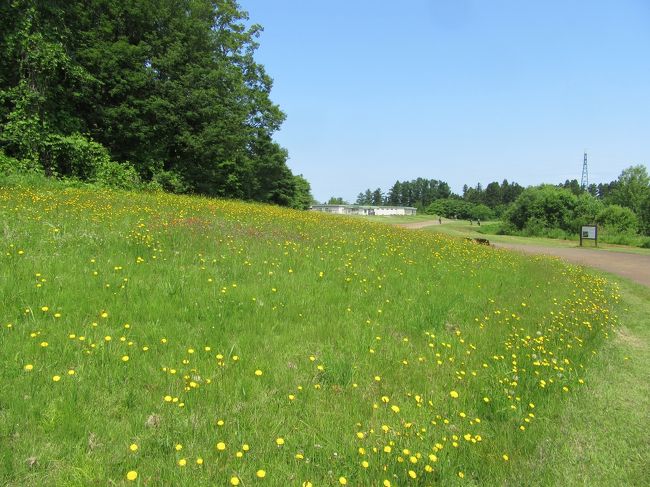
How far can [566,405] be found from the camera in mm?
4367

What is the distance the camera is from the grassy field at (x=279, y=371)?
2.93 m

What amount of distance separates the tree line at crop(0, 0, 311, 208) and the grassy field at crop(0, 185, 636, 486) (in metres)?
14.2

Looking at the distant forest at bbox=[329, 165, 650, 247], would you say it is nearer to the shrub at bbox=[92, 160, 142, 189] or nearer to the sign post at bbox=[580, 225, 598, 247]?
the sign post at bbox=[580, 225, 598, 247]

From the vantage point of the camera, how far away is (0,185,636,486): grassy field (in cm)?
293

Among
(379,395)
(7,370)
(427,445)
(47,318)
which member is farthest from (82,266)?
(427,445)

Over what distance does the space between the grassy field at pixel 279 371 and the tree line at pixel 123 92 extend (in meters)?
14.2

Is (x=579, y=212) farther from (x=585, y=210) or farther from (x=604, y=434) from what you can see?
(x=604, y=434)

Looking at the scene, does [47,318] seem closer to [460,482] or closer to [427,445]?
[427,445]

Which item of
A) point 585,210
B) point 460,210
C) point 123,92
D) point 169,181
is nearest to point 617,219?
point 585,210

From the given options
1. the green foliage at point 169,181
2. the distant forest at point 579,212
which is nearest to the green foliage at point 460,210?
the distant forest at point 579,212

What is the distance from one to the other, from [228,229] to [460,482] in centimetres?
823

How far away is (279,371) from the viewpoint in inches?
161

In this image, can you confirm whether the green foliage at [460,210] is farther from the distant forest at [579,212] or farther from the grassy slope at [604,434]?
the grassy slope at [604,434]

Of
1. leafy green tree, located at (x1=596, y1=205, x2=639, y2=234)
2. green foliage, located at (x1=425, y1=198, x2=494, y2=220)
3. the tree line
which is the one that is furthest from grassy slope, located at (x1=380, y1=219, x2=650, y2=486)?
green foliage, located at (x1=425, y1=198, x2=494, y2=220)
